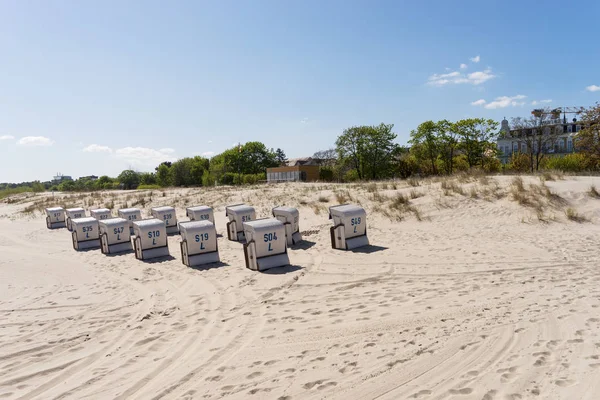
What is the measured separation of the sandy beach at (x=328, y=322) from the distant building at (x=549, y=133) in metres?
30.5

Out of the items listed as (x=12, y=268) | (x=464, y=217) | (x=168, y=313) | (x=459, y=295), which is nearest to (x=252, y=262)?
(x=168, y=313)

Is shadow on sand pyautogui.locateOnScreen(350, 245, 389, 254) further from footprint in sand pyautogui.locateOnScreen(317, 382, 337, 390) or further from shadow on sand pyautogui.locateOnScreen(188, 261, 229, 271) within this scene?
footprint in sand pyautogui.locateOnScreen(317, 382, 337, 390)

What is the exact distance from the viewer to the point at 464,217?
14.9 m

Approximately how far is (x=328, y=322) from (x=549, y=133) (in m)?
43.7

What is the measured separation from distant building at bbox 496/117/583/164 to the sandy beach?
3055 centimetres

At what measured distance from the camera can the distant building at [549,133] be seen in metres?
41.4

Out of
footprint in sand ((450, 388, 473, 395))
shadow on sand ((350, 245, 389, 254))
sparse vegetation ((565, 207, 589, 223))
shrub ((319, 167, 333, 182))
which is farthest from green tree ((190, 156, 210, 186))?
footprint in sand ((450, 388, 473, 395))

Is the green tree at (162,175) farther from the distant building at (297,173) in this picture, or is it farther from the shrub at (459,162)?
the shrub at (459,162)

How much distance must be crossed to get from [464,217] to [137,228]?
36.9 feet

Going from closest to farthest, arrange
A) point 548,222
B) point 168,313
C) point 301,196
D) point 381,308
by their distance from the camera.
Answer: point 381,308 < point 168,313 < point 548,222 < point 301,196

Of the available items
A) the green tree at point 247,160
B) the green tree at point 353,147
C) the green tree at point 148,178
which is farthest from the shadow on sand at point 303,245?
the green tree at point 148,178

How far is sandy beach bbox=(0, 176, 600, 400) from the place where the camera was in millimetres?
4199

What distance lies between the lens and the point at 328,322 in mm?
5957

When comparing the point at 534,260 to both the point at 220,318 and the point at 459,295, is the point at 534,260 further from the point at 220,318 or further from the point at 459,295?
the point at 220,318
